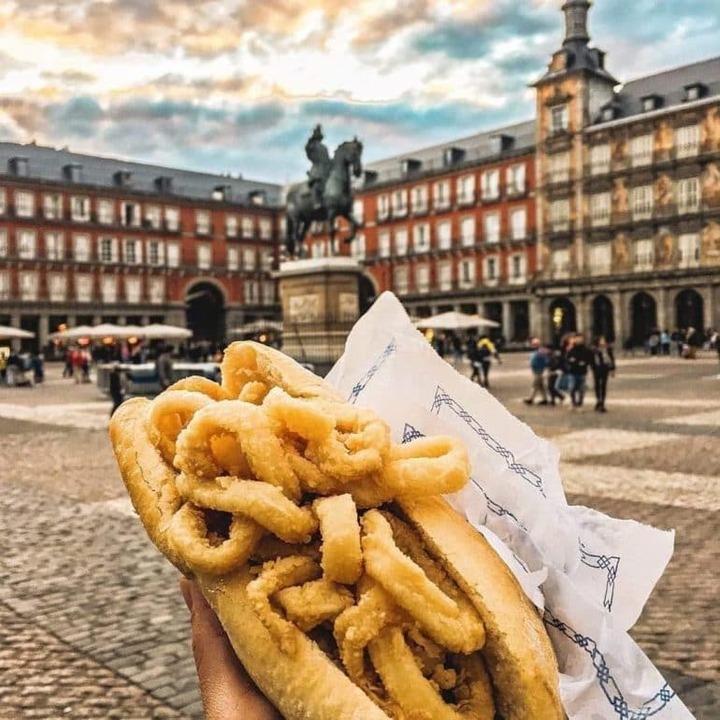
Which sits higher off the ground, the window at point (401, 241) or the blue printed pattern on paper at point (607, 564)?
the window at point (401, 241)

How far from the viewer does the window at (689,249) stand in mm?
46219

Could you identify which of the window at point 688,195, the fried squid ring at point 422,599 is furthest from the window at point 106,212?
the fried squid ring at point 422,599

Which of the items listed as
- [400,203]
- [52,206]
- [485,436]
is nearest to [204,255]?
[52,206]

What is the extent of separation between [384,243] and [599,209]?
1896cm

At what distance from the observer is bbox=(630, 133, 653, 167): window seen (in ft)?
158

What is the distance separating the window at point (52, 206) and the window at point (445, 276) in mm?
27966

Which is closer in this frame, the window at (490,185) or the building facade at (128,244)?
the building facade at (128,244)

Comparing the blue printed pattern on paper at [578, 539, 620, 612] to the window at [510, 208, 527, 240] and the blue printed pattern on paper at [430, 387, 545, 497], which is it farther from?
the window at [510, 208, 527, 240]

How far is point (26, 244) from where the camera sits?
56.0 m

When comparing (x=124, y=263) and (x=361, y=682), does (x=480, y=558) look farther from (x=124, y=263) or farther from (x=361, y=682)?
(x=124, y=263)

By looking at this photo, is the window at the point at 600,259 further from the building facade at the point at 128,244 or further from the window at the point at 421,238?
the building facade at the point at 128,244

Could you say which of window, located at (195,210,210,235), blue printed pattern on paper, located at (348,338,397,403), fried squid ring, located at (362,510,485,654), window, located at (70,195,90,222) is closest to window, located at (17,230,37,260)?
window, located at (70,195,90,222)

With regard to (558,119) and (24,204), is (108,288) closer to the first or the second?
(24,204)

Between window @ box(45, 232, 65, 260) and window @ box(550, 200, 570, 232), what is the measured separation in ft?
112
